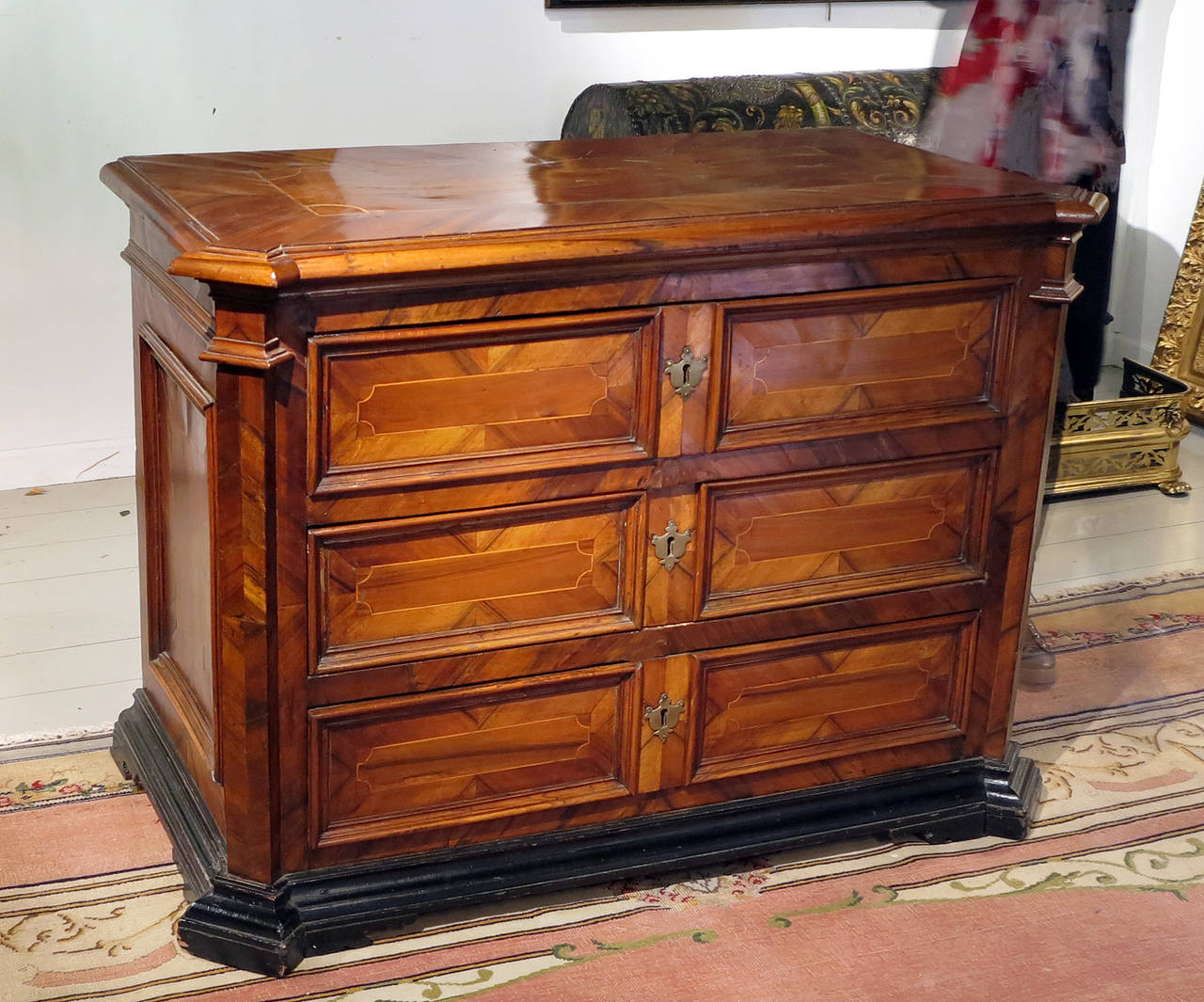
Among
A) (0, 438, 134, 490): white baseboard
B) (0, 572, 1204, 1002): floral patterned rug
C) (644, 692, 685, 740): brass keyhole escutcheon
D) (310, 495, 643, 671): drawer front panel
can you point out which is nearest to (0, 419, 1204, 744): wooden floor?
(0, 438, 134, 490): white baseboard

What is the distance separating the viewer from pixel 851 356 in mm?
2072

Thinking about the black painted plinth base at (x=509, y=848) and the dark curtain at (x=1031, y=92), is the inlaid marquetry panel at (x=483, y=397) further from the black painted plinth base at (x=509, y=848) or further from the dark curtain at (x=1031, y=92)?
A: the dark curtain at (x=1031, y=92)

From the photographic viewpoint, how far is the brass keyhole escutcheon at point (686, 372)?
1968 millimetres

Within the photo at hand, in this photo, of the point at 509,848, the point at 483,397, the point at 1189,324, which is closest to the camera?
the point at 483,397

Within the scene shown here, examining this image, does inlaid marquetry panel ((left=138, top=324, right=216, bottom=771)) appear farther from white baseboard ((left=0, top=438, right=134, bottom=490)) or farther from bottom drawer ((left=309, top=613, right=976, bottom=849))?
white baseboard ((left=0, top=438, right=134, bottom=490))

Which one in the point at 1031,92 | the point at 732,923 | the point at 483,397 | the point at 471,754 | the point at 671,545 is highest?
the point at 1031,92

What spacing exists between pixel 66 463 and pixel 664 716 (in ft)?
7.00

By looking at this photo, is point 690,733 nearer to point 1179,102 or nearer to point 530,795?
point 530,795

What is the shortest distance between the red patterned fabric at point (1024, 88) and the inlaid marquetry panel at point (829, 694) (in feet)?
4.27

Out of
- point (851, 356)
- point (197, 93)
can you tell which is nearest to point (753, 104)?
point (197, 93)

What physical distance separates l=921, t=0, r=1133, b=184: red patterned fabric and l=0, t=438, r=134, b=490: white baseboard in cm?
213

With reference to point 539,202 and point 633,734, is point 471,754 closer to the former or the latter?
point 633,734

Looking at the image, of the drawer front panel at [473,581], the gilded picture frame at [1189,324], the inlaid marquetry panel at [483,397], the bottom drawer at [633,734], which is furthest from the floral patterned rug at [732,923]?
the gilded picture frame at [1189,324]

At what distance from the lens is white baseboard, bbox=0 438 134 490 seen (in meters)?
3.62
